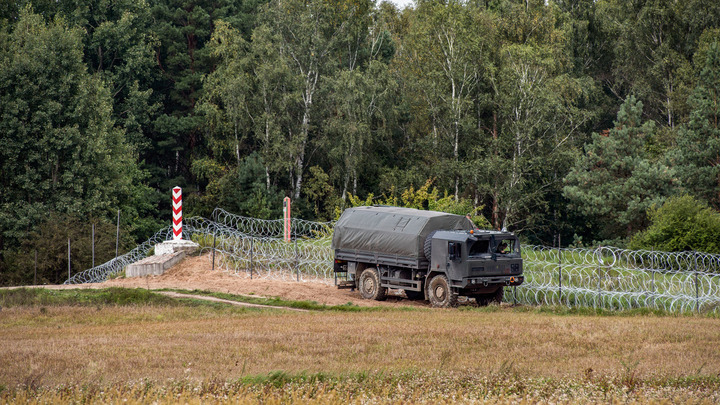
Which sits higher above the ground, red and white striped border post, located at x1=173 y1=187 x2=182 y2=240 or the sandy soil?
red and white striped border post, located at x1=173 y1=187 x2=182 y2=240

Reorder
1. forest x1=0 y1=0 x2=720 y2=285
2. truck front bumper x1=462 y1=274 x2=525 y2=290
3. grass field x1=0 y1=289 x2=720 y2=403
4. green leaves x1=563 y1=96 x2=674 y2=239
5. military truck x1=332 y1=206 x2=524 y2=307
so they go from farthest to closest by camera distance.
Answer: forest x1=0 y1=0 x2=720 y2=285
green leaves x1=563 y1=96 x2=674 y2=239
military truck x1=332 y1=206 x2=524 y2=307
truck front bumper x1=462 y1=274 x2=525 y2=290
grass field x1=0 y1=289 x2=720 y2=403

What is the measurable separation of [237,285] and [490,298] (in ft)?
27.5

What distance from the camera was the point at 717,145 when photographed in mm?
41031

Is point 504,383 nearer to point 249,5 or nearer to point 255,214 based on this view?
point 255,214

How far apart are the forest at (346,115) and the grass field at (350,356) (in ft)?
68.8

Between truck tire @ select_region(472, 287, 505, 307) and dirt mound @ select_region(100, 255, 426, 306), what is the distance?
1.83 metres

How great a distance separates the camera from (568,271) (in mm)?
27094

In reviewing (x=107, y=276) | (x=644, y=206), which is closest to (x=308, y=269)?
(x=107, y=276)

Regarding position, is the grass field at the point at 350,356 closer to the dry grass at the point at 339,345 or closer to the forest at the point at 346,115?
the dry grass at the point at 339,345

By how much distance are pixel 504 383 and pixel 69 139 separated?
1585 inches

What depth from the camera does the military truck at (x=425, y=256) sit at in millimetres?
23234

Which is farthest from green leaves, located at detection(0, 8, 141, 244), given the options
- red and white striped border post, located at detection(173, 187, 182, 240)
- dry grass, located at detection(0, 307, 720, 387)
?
dry grass, located at detection(0, 307, 720, 387)

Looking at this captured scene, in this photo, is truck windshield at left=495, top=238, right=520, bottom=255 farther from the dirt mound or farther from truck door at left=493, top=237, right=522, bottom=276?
the dirt mound

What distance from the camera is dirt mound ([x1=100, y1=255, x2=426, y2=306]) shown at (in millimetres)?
25578
